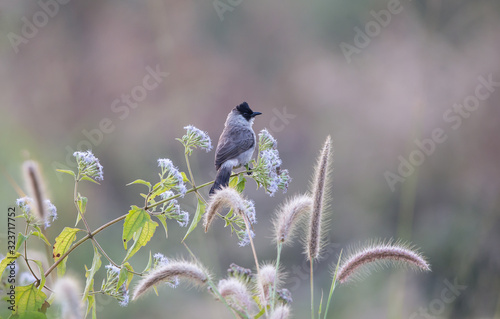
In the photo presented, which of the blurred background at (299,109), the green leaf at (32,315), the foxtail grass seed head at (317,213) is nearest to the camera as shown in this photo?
the green leaf at (32,315)

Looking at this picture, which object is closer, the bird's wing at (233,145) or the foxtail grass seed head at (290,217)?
the foxtail grass seed head at (290,217)

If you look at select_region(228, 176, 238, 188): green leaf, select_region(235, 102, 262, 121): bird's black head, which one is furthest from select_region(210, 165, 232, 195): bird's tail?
select_region(235, 102, 262, 121): bird's black head

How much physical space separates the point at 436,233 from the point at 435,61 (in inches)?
97.4

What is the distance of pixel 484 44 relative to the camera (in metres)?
7.16

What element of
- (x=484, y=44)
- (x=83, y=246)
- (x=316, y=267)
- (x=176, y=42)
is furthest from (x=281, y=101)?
(x=83, y=246)

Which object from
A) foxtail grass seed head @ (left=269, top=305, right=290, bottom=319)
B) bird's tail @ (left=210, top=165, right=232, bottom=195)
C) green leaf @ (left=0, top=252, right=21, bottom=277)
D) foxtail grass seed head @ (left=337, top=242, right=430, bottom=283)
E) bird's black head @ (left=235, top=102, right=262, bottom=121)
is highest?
bird's black head @ (left=235, top=102, right=262, bottom=121)

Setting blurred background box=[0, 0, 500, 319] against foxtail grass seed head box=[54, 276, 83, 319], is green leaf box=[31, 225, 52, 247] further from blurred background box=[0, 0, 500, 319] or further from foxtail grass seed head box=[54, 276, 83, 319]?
blurred background box=[0, 0, 500, 319]

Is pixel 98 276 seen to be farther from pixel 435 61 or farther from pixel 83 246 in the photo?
pixel 435 61

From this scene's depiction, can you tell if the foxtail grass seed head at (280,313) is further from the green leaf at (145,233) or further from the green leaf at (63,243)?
the green leaf at (63,243)

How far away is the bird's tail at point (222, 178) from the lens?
108 inches

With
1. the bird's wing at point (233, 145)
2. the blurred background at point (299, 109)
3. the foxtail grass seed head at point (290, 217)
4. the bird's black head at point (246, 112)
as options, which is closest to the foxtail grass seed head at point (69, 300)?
the foxtail grass seed head at point (290, 217)

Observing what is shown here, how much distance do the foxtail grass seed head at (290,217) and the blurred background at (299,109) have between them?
12.6ft

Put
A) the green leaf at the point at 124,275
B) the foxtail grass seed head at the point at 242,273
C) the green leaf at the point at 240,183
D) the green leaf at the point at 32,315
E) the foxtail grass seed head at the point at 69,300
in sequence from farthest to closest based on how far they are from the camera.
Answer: the green leaf at the point at 240,183 → the foxtail grass seed head at the point at 242,273 → the green leaf at the point at 124,275 → the green leaf at the point at 32,315 → the foxtail grass seed head at the point at 69,300

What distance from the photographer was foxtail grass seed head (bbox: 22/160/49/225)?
134cm
